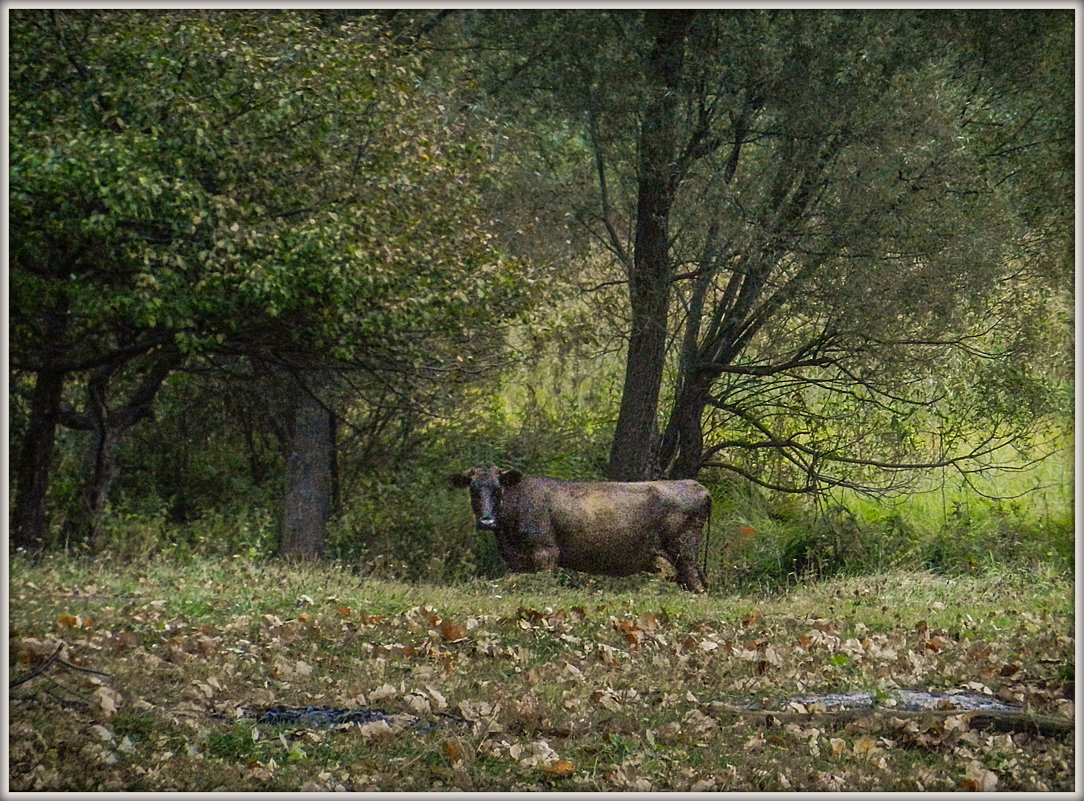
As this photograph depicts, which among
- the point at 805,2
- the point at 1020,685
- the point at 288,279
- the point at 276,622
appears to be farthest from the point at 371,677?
the point at 805,2

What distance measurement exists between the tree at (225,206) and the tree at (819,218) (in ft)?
9.43

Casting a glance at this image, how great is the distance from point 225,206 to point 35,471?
450cm

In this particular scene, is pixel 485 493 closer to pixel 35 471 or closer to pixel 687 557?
pixel 687 557

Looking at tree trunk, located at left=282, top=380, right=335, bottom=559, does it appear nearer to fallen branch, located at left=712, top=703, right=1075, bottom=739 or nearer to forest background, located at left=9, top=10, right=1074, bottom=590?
forest background, located at left=9, top=10, right=1074, bottom=590

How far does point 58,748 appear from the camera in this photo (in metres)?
6.80

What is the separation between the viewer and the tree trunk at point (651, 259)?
16094 mm

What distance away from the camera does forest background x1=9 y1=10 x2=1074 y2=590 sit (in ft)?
42.0

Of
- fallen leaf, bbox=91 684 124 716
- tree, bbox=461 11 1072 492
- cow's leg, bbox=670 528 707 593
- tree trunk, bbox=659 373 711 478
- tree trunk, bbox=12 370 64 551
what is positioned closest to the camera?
fallen leaf, bbox=91 684 124 716

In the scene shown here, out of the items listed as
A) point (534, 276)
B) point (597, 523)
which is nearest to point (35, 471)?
point (534, 276)

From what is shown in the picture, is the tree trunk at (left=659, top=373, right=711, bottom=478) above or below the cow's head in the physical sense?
above

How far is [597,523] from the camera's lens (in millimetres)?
14852

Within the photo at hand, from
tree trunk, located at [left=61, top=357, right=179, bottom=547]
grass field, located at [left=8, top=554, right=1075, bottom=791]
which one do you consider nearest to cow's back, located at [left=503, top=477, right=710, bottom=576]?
grass field, located at [left=8, top=554, right=1075, bottom=791]

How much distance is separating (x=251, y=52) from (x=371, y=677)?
709 cm

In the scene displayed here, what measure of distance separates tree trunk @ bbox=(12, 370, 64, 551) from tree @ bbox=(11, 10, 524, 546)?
3 cm
